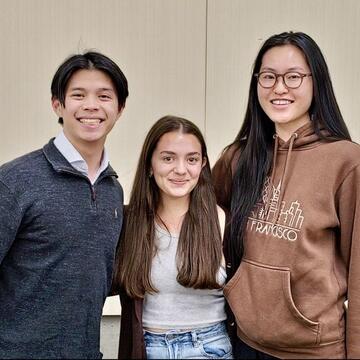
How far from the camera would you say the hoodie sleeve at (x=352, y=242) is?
194 cm

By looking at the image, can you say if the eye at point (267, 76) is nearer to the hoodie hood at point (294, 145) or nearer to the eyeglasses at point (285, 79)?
the eyeglasses at point (285, 79)

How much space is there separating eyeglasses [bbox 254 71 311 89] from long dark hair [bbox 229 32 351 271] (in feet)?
0.18

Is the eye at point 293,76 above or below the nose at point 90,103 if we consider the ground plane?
above

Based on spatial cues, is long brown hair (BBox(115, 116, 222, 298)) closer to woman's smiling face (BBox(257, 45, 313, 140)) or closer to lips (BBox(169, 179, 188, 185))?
lips (BBox(169, 179, 188, 185))

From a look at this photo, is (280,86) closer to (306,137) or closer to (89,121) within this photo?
(306,137)

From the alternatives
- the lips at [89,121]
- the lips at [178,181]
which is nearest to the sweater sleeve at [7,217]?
the lips at [89,121]

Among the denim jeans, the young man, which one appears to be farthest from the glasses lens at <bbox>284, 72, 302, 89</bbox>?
the denim jeans

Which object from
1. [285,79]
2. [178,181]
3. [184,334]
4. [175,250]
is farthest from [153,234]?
[285,79]

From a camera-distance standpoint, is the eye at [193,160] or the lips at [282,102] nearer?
the lips at [282,102]

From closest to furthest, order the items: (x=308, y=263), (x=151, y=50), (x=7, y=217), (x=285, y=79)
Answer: (x=7, y=217)
(x=308, y=263)
(x=285, y=79)
(x=151, y=50)

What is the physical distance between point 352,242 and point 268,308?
351mm

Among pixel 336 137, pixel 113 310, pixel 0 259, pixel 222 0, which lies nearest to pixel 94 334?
pixel 0 259

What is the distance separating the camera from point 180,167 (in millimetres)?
2141

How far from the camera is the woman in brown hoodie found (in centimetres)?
196
